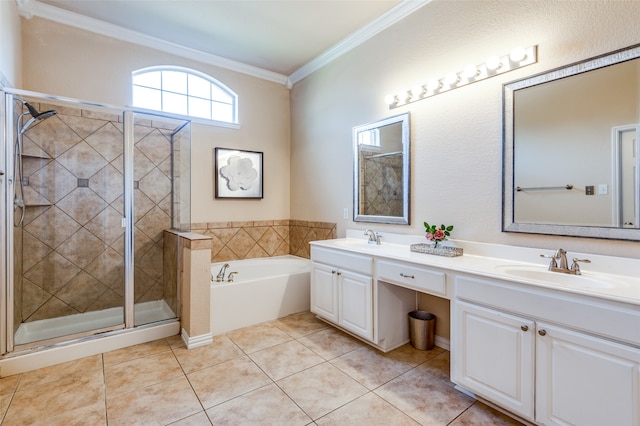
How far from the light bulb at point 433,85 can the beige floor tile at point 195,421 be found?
8.80ft

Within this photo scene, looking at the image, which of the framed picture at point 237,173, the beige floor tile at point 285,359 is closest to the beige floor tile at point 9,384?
the beige floor tile at point 285,359

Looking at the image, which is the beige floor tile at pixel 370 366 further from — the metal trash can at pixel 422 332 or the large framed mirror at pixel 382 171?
the large framed mirror at pixel 382 171

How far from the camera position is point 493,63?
6.73 feet

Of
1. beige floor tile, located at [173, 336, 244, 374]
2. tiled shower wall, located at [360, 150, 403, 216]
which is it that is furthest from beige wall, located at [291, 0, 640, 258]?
beige floor tile, located at [173, 336, 244, 374]

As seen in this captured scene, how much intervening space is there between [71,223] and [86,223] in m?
0.11

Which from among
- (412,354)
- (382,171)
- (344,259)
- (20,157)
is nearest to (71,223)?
(20,157)

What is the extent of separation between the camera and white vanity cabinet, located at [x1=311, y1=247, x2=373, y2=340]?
2.38 meters

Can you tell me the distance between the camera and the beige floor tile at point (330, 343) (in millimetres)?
2398

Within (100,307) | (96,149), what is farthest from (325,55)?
(100,307)

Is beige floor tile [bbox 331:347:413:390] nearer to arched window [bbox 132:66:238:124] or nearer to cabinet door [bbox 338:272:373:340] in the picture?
cabinet door [bbox 338:272:373:340]

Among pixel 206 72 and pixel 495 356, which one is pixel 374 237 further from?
pixel 206 72

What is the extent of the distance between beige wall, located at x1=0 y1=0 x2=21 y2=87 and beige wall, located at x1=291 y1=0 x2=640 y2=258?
2736 mm

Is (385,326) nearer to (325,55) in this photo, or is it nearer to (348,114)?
(348,114)

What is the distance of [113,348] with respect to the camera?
95.3 inches
